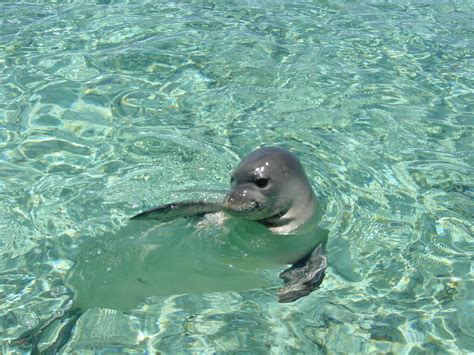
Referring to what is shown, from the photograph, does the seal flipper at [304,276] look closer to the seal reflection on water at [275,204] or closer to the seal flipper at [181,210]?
the seal reflection on water at [275,204]

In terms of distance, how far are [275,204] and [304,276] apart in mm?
611

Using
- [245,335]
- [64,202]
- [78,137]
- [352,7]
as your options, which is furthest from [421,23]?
[245,335]

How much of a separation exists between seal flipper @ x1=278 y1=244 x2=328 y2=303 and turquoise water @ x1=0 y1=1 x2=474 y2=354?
0.10 m

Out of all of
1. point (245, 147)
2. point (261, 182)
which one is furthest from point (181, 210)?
point (245, 147)

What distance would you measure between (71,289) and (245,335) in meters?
1.08

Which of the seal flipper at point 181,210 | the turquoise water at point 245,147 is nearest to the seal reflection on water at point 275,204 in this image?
the seal flipper at point 181,210

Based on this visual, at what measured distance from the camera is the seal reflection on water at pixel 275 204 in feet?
15.5

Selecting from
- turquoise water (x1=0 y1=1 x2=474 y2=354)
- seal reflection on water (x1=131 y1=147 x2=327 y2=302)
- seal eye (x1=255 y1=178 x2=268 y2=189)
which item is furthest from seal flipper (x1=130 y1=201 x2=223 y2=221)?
seal eye (x1=255 y1=178 x2=268 y2=189)

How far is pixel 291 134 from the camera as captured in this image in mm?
6324

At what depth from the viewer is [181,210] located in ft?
15.8

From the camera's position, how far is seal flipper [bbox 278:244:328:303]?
14.0 feet

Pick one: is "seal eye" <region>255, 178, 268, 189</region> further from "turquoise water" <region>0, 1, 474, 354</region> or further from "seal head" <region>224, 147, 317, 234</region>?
"turquoise water" <region>0, 1, 474, 354</region>

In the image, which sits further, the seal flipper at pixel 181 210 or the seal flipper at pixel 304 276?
the seal flipper at pixel 181 210

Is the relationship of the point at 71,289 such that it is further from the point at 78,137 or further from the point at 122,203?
the point at 78,137
